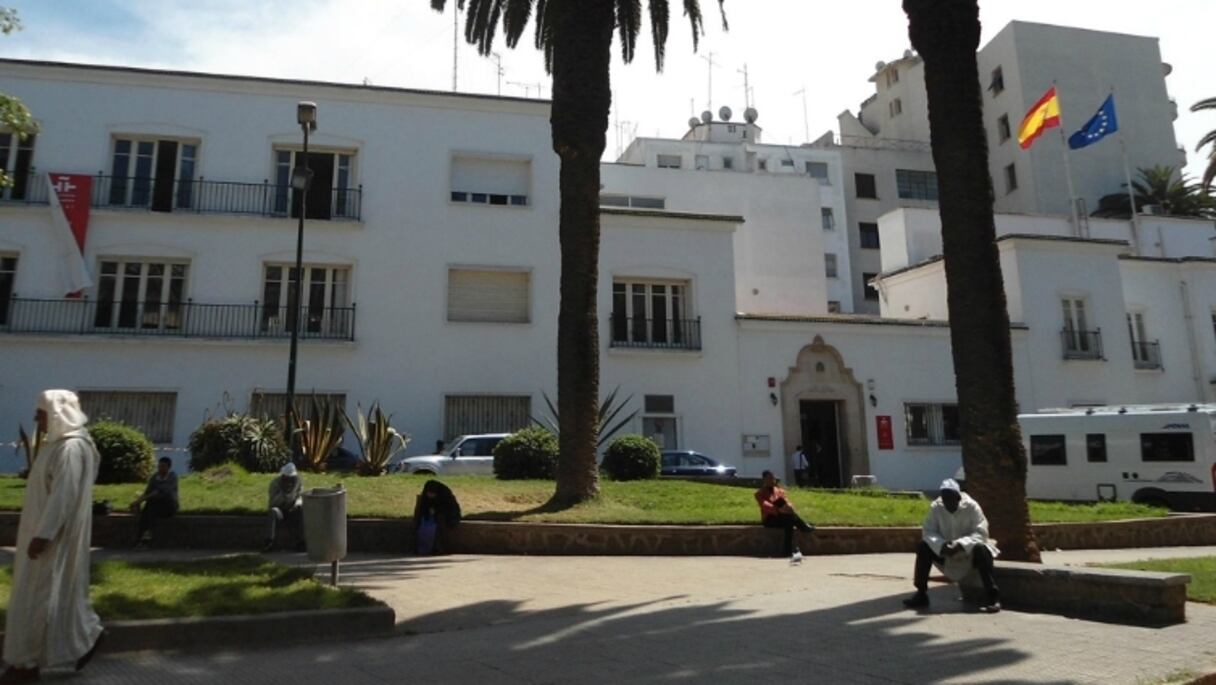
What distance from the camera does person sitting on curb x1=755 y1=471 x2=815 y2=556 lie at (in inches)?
491

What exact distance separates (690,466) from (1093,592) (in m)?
15.1

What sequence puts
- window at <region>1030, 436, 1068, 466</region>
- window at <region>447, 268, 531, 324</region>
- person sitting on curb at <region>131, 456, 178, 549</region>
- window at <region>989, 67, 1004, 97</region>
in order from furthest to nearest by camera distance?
window at <region>989, 67, 1004, 97</region>, window at <region>447, 268, 531, 324</region>, window at <region>1030, 436, 1068, 466</region>, person sitting on curb at <region>131, 456, 178, 549</region>

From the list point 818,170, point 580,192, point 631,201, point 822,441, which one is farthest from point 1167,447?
point 818,170

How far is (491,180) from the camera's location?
84.8ft

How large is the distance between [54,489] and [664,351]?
806 inches

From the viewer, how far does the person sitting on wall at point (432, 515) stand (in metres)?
12.0

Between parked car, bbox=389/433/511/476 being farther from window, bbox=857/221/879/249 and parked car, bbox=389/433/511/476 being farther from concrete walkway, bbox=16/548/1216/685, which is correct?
window, bbox=857/221/879/249

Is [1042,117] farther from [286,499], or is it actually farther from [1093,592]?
[286,499]

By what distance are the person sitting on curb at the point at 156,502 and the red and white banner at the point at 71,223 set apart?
1297cm

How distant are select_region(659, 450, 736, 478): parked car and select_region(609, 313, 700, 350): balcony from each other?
4.17 meters

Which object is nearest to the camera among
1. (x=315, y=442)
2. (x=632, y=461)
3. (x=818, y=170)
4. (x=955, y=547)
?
(x=955, y=547)

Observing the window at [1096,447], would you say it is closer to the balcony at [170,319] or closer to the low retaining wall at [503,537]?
the low retaining wall at [503,537]

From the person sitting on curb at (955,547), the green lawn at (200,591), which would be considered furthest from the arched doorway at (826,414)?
the green lawn at (200,591)

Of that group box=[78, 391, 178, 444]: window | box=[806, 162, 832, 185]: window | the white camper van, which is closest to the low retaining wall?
the white camper van
